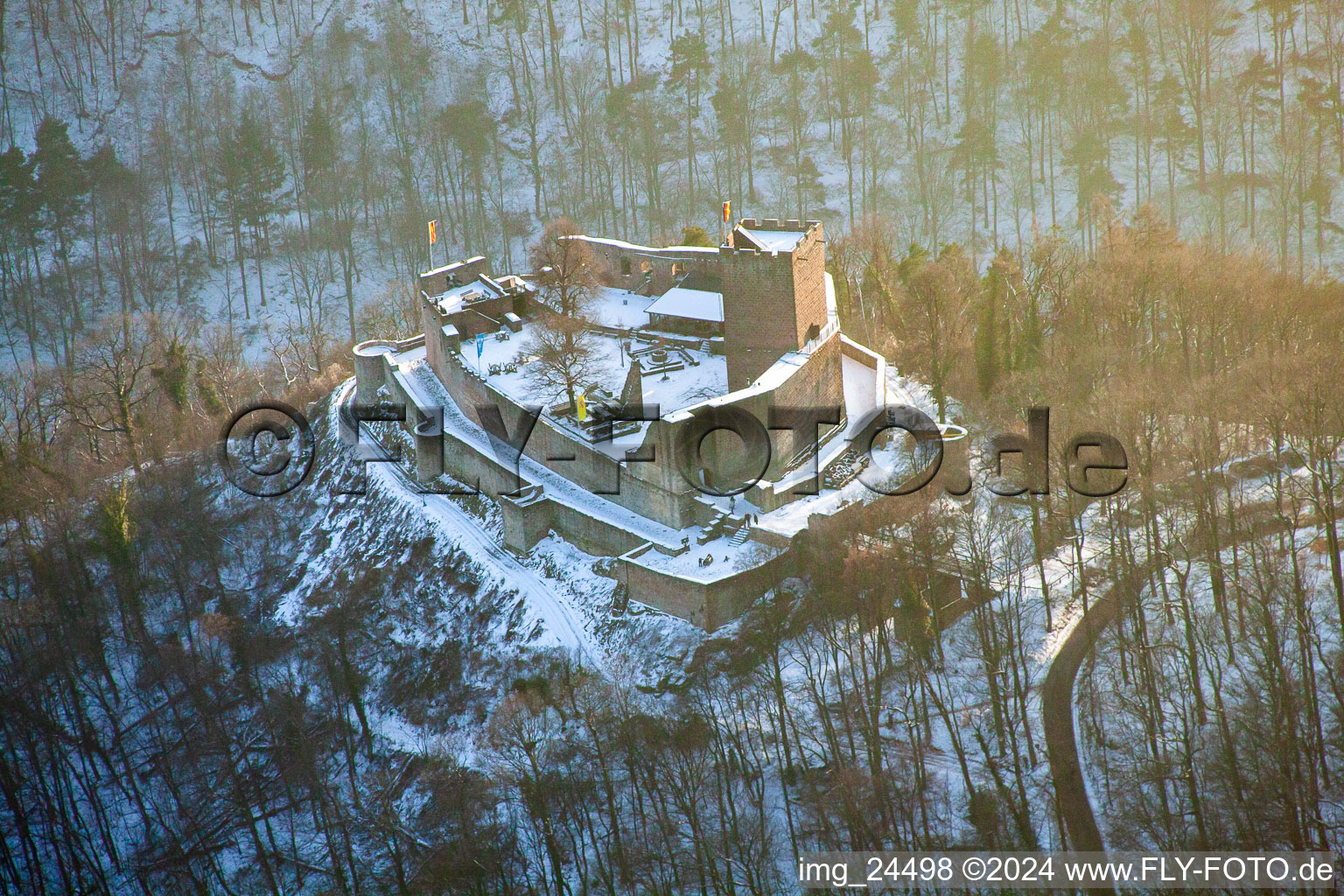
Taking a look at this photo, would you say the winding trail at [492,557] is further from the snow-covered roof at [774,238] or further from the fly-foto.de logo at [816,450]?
the snow-covered roof at [774,238]

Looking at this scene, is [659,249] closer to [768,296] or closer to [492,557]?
[768,296]

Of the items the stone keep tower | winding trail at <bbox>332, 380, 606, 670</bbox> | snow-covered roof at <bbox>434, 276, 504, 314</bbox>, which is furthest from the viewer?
snow-covered roof at <bbox>434, 276, 504, 314</bbox>

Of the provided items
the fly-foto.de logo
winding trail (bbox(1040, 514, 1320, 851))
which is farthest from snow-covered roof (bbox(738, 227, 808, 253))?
winding trail (bbox(1040, 514, 1320, 851))

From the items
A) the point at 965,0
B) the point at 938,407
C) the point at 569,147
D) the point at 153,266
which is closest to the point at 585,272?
the point at 938,407

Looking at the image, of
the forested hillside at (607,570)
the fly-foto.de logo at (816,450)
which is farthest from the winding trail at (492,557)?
the fly-foto.de logo at (816,450)

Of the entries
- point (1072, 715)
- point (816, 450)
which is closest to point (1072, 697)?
point (1072, 715)

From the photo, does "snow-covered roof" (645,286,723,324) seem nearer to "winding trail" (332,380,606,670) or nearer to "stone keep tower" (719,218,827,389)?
"stone keep tower" (719,218,827,389)
